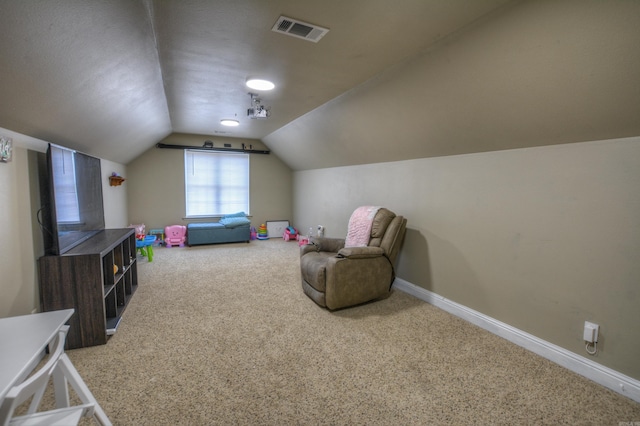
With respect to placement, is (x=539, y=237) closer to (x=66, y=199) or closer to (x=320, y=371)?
(x=320, y=371)

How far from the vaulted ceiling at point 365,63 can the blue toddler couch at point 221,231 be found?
3010 millimetres

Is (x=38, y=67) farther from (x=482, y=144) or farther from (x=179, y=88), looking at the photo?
(x=482, y=144)


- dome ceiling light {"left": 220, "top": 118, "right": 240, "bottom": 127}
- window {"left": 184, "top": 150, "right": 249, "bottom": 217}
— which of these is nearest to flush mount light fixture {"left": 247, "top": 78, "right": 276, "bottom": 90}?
dome ceiling light {"left": 220, "top": 118, "right": 240, "bottom": 127}

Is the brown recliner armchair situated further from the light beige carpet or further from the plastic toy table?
the plastic toy table

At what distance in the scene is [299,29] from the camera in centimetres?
183

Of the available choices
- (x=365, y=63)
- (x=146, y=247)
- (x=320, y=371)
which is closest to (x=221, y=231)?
(x=146, y=247)

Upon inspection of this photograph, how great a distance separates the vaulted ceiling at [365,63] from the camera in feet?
4.84

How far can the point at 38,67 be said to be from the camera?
5.22 ft

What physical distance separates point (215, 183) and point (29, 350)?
223 inches

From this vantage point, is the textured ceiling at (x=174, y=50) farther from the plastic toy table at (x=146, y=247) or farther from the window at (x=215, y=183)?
the window at (x=215, y=183)

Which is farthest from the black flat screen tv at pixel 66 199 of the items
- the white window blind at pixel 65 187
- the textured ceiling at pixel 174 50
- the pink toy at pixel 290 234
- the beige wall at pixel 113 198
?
the pink toy at pixel 290 234

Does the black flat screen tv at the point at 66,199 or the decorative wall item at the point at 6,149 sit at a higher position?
the decorative wall item at the point at 6,149

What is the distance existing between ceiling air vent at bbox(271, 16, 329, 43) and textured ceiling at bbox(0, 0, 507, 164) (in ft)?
0.18

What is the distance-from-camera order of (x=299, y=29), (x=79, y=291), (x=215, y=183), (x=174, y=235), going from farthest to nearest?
1. (x=215, y=183)
2. (x=174, y=235)
3. (x=79, y=291)
4. (x=299, y=29)
